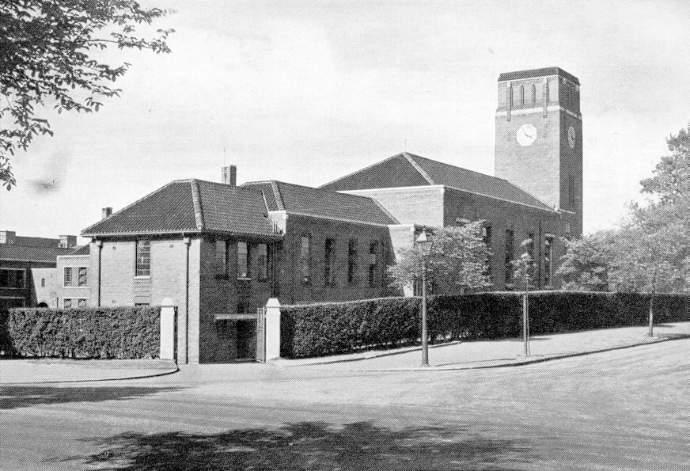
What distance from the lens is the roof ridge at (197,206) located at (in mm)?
39312

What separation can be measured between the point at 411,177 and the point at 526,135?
23904 millimetres

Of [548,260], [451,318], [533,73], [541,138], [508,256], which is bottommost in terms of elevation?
[451,318]

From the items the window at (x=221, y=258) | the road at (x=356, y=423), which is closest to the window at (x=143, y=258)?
the window at (x=221, y=258)

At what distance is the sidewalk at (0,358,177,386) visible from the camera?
94.7 ft

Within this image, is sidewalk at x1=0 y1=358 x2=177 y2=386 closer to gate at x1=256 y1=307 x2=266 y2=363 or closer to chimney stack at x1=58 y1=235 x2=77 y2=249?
gate at x1=256 y1=307 x2=266 y2=363

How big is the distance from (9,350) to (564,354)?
24935 mm

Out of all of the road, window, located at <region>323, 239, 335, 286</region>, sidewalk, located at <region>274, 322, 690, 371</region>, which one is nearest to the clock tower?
sidewalk, located at <region>274, 322, 690, 371</region>

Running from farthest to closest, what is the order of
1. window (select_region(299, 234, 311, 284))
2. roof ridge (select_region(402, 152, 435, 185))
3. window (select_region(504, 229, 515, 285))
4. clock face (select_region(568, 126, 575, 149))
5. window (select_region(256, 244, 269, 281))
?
clock face (select_region(568, 126, 575, 149)) < window (select_region(504, 229, 515, 285)) < roof ridge (select_region(402, 152, 435, 185)) < window (select_region(299, 234, 311, 284)) < window (select_region(256, 244, 269, 281))

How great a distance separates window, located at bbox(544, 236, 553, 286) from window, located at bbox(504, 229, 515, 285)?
6073 millimetres

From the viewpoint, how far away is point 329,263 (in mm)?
47562

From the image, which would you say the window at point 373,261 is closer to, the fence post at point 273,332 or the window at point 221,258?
the window at point 221,258

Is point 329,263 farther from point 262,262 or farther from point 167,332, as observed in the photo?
point 167,332

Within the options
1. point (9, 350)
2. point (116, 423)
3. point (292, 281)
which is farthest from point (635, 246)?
point (116, 423)

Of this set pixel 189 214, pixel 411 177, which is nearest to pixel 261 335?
pixel 189 214
